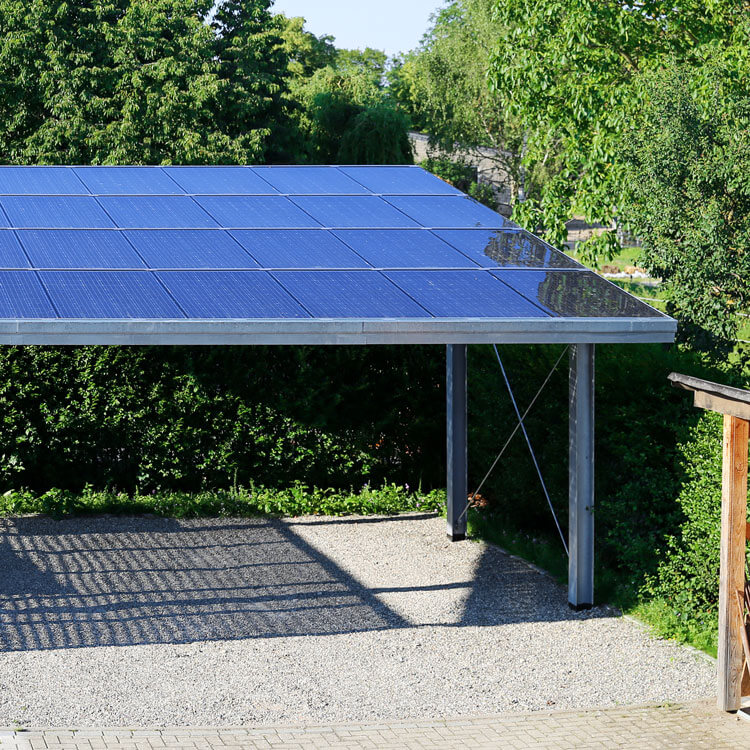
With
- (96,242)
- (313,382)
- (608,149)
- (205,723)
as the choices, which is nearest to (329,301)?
(96,242)

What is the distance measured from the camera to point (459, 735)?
730 cm

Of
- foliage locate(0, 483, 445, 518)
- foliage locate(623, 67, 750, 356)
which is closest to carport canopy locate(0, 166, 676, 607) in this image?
foliage locate(0, 483, 445, 518)

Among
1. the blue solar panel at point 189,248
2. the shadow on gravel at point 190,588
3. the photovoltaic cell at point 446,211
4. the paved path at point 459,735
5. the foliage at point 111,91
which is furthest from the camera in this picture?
the foliage at point 111,91

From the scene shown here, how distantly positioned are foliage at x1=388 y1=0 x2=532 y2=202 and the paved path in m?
55.4

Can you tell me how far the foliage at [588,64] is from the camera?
20.6 m

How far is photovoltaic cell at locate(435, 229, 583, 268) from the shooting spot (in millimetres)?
9953

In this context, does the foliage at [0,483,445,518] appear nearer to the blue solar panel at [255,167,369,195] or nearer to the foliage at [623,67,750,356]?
the blue solar panel at [255,167,369,195]

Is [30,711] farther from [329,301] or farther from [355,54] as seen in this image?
[355,54]

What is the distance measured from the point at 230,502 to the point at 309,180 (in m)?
4.53

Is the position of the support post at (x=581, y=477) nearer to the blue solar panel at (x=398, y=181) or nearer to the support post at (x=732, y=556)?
the support post at (x=732, y=556)

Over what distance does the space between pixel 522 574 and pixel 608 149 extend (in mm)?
11393

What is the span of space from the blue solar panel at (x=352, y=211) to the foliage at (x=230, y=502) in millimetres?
4452

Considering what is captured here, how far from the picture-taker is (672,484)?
31.5 feet

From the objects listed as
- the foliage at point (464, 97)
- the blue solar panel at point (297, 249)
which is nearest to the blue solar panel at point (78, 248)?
the blue solar panel at point (297, 249)
